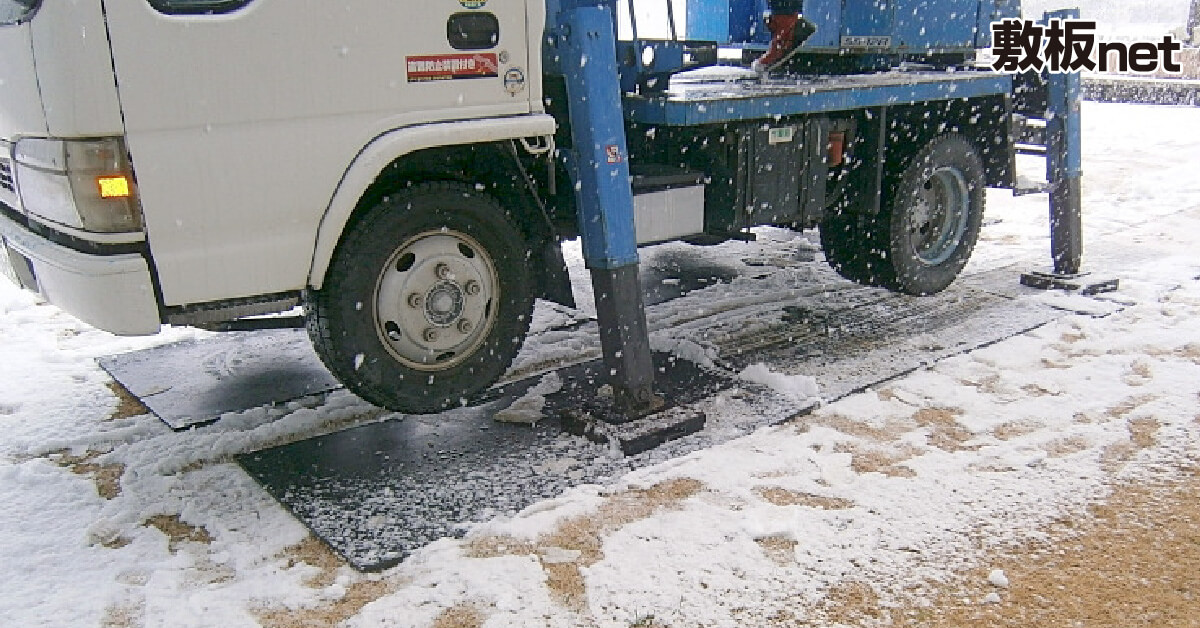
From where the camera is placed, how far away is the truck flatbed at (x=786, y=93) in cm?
461

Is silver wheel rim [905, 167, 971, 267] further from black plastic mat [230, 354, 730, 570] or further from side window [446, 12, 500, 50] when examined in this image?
side window [446, 12, 500, 50]

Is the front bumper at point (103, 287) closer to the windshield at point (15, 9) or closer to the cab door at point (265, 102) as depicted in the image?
the cab door at point (265, 102)

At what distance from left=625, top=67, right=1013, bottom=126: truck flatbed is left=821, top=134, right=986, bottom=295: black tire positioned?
0.39 meters

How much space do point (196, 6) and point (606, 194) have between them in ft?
5.50

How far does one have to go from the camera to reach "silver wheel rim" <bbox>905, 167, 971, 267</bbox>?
20.2ft

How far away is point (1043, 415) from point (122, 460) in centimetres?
396

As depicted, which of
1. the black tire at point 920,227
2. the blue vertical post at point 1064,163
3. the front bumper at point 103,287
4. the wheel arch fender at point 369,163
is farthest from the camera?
the blue vertical post at point 1064,163

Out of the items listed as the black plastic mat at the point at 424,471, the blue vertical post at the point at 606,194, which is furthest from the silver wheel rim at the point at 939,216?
the blue vertical post at the point at 606,194

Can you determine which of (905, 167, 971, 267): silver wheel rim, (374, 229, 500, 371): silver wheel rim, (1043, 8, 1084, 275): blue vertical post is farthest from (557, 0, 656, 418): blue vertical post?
(1043, 8, 1084, 275): blue vertical post

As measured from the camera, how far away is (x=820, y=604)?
9.46 ft

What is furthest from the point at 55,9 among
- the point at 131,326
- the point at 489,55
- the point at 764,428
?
the point at 764,428

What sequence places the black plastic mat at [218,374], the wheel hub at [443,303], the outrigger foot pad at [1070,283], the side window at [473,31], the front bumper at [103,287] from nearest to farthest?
the front bumper at [103,287]
the side window at [473,31]
the wheel hub at [443,303]
the black plastic mat at [218,374]
the outrigger foot pad at [1070,283]

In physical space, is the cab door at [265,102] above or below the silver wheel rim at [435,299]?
above

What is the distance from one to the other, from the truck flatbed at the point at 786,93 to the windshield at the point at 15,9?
2576mm
